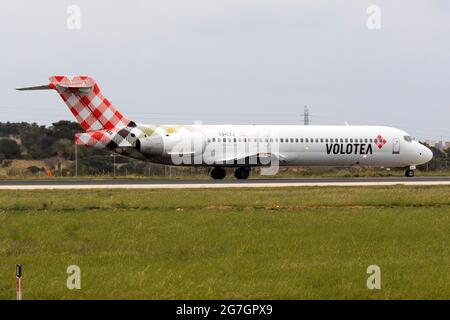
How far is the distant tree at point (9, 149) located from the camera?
9219 cm

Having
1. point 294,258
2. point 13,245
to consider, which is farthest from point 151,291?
point 13,245

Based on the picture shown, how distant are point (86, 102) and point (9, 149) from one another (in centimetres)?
5115

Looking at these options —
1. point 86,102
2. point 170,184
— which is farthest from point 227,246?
point 86,102

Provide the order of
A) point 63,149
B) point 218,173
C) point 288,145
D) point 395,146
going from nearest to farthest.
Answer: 1. point 218,173
2. point 288,145
3. point 395,146
4. point 63,149

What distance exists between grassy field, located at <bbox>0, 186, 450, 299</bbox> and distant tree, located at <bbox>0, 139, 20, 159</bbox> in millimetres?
65165

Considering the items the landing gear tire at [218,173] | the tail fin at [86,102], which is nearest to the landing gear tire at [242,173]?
the landing gear tire at [218,173]

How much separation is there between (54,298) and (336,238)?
28.3ft

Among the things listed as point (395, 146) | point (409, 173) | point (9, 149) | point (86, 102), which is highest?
point (86, 102)

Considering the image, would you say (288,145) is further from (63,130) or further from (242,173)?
(63,130)

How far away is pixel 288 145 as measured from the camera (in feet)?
165

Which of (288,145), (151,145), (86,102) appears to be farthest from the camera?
(288,145)

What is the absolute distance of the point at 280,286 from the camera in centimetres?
1341

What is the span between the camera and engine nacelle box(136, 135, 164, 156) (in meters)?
46.1

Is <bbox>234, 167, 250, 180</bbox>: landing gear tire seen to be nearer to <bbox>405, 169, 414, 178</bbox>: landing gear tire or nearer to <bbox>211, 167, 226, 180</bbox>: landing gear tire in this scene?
<bbox>211, 167, 226, 180</bbox>: landing gear tire
